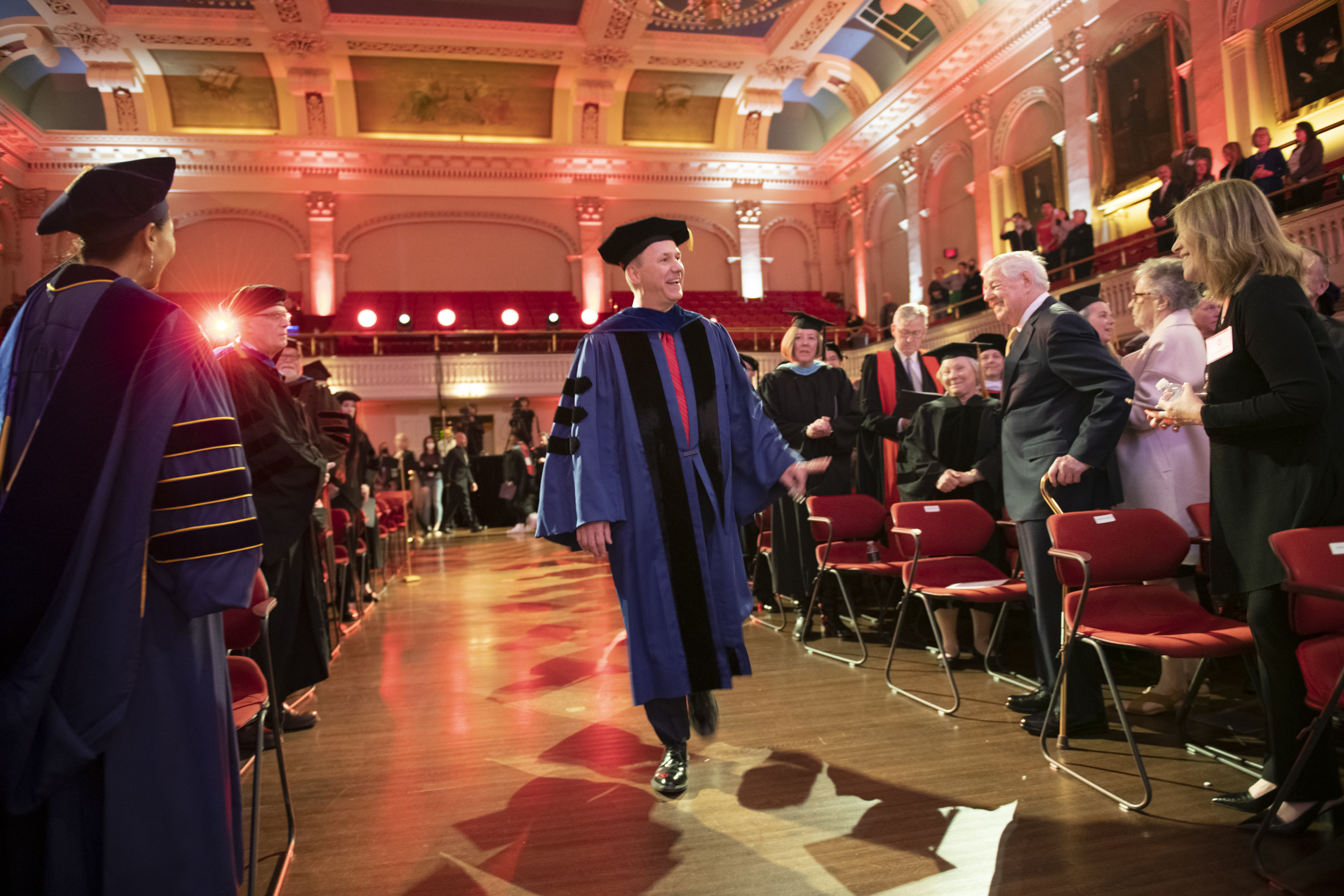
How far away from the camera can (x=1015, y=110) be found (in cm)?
1334

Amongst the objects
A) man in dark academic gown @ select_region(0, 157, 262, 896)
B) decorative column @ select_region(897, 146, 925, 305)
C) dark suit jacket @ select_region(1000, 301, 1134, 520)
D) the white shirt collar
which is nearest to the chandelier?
decorative column @ select_region(897, 146, 925, 305)

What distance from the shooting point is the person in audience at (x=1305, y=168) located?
25.0 ft

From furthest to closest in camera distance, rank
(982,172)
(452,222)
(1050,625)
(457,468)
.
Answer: (452,222), (982,172), (457,468), (1050,625)

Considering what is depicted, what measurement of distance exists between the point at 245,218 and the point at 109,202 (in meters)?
18.4

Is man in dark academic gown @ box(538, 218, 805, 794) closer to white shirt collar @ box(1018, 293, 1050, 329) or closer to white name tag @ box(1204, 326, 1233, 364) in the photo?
white shirt collar @ box(1018, 293, 1050, 329)

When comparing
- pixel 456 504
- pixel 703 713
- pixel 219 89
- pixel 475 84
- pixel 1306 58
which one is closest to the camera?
pixel 703 713

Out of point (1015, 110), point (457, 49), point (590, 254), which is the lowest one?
point (590, 254)

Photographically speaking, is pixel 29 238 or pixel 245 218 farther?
pixel 245 218

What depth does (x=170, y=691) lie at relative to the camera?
4.85 ft

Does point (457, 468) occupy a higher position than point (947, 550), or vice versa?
point (457, 468)

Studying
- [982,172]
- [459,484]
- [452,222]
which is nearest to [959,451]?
[459,484]

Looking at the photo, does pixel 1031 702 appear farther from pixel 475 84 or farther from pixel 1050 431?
pixel 475 84

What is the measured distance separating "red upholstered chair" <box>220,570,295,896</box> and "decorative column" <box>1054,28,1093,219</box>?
1254 cm

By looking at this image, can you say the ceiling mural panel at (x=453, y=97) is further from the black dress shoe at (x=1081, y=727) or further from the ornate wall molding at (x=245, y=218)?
the black dress shoe at (x=1081, y=727)
